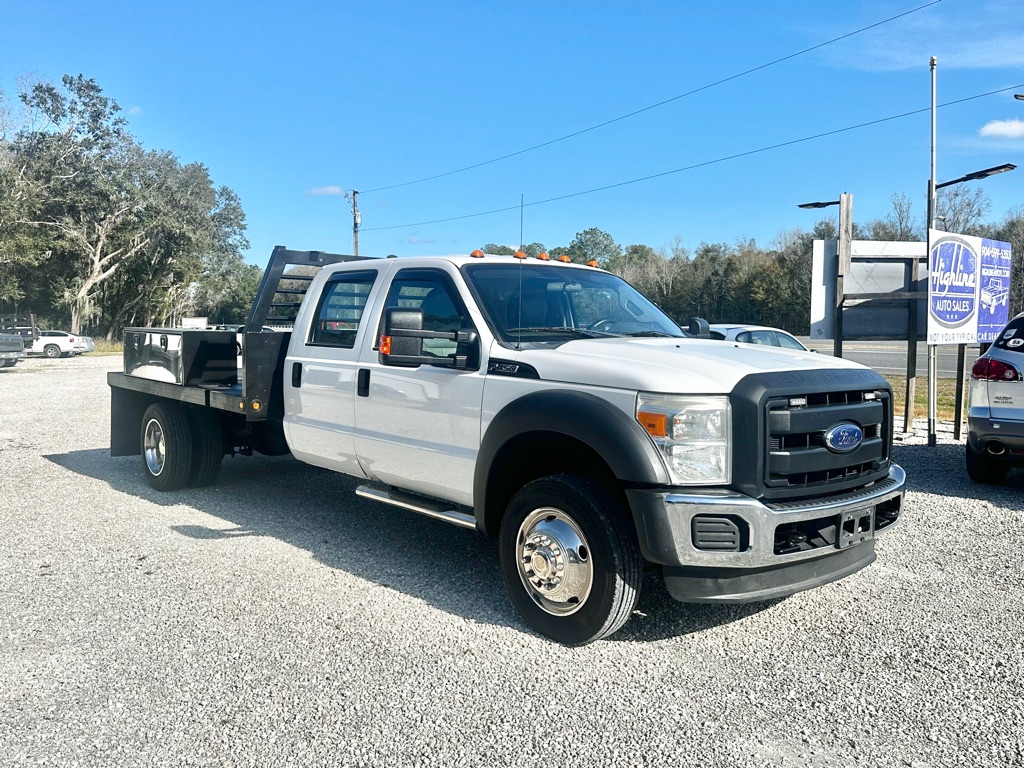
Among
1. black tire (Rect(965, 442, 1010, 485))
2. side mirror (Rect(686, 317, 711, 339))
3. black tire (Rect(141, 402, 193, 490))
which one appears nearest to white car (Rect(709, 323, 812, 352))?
black tire (Rect(965, 442, 1010, 485))

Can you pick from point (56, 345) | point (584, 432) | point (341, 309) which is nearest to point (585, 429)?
point (584, 432)

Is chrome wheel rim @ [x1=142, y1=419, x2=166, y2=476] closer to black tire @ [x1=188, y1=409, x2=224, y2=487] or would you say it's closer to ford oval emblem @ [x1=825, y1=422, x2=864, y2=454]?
black tire @ [x1=188, y1=409, x2=224, y2=487]

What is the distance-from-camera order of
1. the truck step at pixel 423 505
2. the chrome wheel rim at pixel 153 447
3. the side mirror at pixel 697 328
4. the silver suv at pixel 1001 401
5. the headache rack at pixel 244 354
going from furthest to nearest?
the chrome wheel rim at pixel 153 447, the silver suv at pixel 1001 401, the headache rack at pixel 244 354, the side mirror at pixel 697 328, the truck step at pixel 423 505

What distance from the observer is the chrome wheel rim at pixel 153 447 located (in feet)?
25.9

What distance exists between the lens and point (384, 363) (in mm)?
5152

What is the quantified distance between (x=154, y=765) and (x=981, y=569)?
498 cm

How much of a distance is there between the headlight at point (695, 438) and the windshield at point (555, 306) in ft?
3.99

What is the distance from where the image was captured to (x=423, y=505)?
17.0 ft

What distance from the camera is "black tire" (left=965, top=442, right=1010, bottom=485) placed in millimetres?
8109

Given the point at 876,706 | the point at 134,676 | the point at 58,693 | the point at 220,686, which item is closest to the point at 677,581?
the point at 876,706

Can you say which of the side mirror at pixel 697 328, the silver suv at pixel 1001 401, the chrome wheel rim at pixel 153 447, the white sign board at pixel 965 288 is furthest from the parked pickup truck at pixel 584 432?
the white sign board at pixel 965 288

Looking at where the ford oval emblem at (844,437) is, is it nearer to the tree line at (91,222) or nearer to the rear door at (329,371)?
the rear door at (329,371)

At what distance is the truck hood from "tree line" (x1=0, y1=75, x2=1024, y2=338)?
3353 centimetres

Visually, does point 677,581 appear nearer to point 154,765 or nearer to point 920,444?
point 154,765
